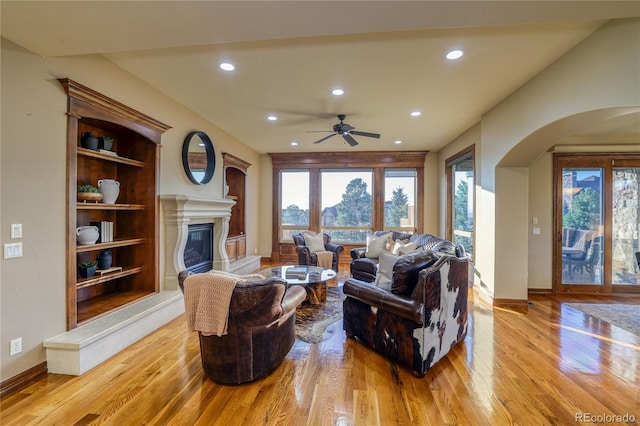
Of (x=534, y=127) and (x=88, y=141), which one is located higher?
(x=534, y=127)

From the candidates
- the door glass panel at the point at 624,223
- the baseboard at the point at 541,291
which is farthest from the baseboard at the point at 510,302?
the door glass panel at the point at 624,223

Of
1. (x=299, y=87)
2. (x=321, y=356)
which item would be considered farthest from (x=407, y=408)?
(x=299, y=87)

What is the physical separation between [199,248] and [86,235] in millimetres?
2008

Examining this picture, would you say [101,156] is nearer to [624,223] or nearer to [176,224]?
[176,224]

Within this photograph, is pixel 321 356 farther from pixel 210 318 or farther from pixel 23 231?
pixel 23 231

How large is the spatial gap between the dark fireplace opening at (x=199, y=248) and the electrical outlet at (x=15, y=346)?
2.15m

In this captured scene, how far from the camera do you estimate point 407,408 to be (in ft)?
6.39

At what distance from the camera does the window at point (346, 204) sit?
7375mm

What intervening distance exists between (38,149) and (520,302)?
19.2 ft

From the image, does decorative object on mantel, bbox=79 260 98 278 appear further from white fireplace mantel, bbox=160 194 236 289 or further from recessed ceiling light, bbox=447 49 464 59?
recessed ceiling light, bbox=447 49 464 59

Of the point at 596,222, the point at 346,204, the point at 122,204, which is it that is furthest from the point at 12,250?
the point at 596,222

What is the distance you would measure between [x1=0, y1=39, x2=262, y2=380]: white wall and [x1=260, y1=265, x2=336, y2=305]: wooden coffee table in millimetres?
2281

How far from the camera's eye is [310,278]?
3.70 meters

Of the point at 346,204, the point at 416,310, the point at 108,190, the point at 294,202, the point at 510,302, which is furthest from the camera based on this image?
the point at 294,202
